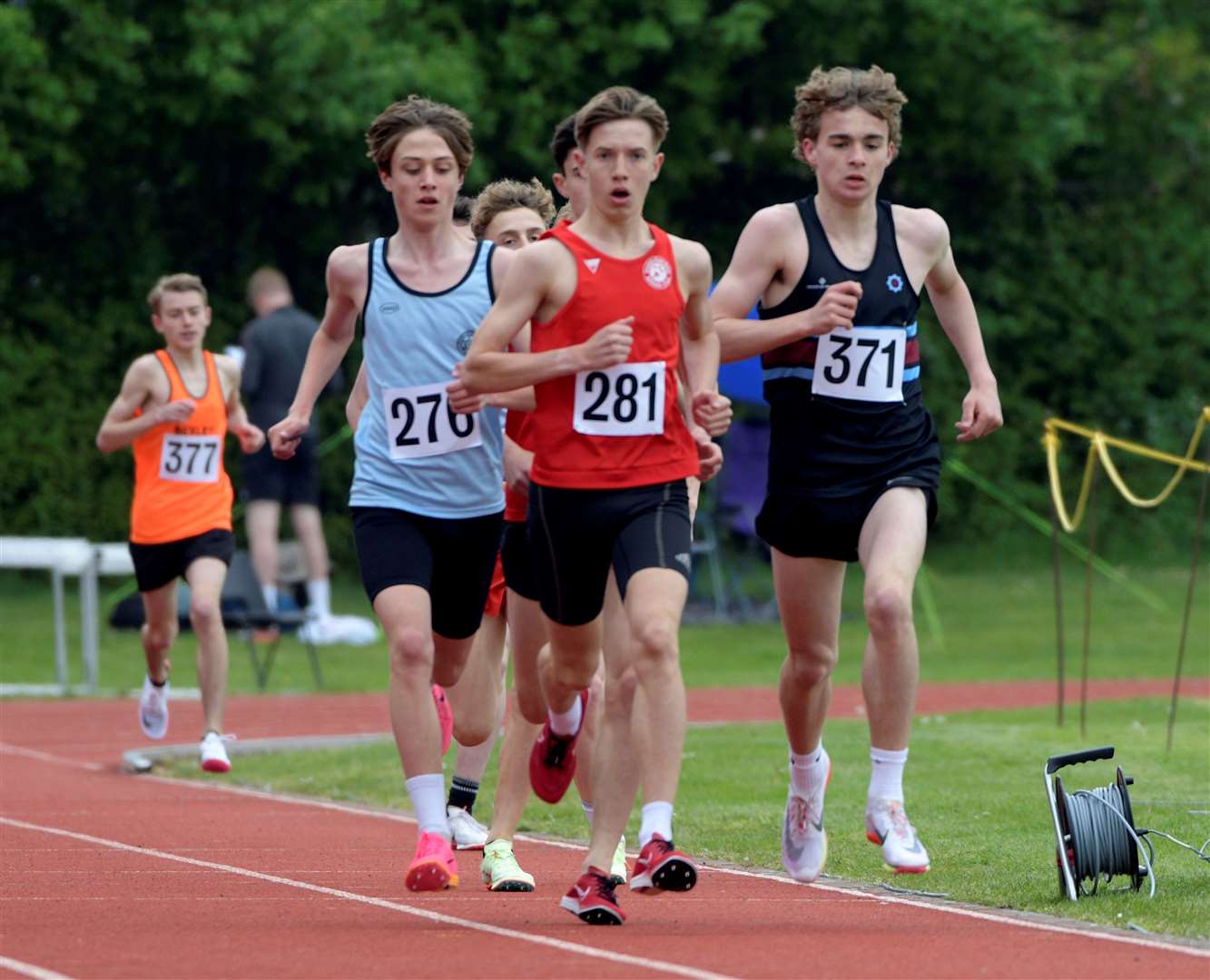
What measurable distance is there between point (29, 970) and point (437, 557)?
1.90 m

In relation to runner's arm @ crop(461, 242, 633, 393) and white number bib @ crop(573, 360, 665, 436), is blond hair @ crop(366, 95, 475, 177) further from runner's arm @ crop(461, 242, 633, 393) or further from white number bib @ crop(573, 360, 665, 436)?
white number bib @ crop(573, 360, 665, 436)

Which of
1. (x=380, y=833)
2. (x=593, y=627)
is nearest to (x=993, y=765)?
(x=380, y=833)

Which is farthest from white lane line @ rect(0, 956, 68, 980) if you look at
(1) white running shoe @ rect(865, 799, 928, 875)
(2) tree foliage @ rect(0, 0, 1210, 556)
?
(2) tree foliage @ rect(0, 0, 1210, 556)

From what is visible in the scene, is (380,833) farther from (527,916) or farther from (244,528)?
(244,528)

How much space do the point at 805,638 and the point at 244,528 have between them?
1625 cm

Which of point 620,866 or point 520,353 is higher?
point 520,353

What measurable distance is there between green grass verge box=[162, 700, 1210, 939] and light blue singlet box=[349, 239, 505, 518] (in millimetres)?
1463

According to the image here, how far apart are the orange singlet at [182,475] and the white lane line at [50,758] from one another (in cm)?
141

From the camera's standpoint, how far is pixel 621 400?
21.4 ft

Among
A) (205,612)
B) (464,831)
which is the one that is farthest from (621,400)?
(205,612)

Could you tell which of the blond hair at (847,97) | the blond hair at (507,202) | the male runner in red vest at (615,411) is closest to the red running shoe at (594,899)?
the male runner in red vest at (615,411)

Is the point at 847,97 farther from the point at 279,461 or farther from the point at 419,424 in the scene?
the point at 279,461

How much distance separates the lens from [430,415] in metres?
7.03

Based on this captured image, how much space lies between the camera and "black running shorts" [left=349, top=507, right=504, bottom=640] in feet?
22.9
